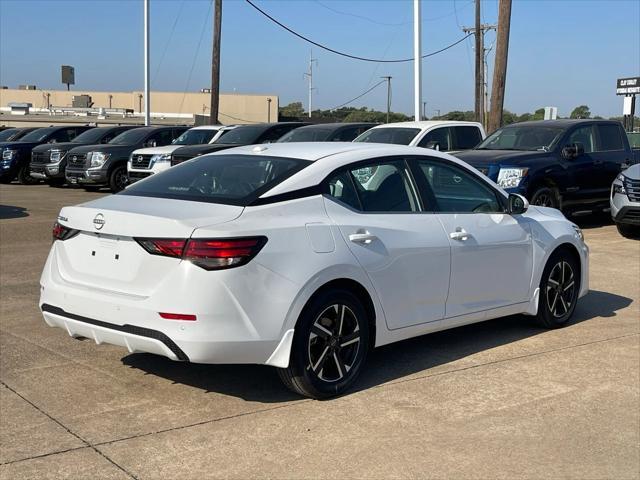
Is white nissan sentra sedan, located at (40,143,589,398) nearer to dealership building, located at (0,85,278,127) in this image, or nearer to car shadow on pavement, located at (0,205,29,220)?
car shadow on pavement, located at (0,205,29,220)

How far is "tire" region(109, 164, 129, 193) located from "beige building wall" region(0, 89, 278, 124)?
44.0 m

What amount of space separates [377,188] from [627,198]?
27.1ft

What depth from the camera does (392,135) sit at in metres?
14.4

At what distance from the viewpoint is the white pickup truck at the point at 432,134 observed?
14.1 m

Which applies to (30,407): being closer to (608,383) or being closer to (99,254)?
(99,254)

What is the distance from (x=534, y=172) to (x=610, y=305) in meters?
5.05

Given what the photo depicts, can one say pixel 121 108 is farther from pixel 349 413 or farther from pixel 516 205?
pixel 349 413

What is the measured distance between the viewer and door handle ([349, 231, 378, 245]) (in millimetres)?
5164

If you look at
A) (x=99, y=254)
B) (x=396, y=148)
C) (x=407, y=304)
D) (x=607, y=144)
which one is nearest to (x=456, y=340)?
(x=407, y=304)

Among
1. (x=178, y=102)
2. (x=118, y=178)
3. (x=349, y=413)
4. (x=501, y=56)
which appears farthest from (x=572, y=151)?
(x=178, y=102)

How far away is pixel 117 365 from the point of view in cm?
579

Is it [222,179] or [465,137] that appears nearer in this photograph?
[222,179]

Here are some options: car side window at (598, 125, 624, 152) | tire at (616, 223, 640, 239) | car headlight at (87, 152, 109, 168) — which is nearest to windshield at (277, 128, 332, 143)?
car side window at (598, 125, 624, 152)

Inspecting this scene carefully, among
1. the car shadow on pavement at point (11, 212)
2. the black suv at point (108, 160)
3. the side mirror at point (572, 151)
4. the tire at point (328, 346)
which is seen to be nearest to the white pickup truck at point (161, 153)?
the black suv at point (108, 160)
